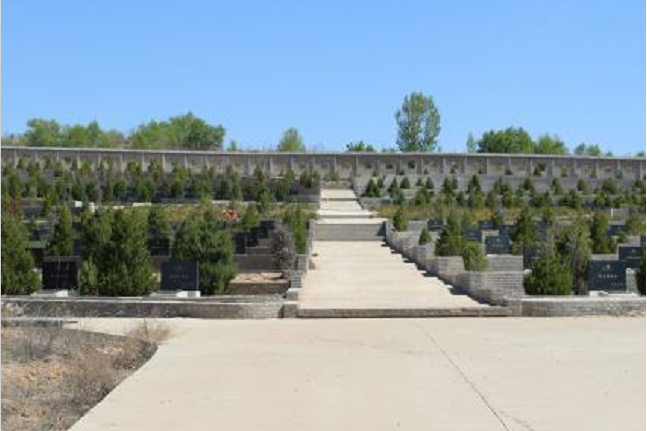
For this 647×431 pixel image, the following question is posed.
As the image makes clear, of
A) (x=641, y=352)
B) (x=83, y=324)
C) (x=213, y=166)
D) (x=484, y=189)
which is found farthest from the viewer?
(x=213, y=166)

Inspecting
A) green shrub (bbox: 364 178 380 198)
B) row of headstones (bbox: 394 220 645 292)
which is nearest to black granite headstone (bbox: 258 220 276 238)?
row of headstones (bbox: 394 220 645 292)

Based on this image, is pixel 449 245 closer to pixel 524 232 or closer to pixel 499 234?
pixel 524 232

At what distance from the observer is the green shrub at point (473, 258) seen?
68.8 feet

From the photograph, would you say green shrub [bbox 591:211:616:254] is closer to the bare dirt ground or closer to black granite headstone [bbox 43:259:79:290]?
black granite headstone [bbox 43:259:79:290]

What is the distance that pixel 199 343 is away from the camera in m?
13.3

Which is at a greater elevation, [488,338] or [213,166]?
[213,166]

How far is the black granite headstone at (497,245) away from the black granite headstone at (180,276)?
958 centimetres

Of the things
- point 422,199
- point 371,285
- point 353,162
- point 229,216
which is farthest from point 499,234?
point 353,162

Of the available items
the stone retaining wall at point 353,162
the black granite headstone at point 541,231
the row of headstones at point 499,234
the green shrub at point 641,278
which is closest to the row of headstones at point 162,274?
the green shrub at point 641,278

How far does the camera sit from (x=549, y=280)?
17.9 m

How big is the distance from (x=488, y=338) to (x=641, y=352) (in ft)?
7.12

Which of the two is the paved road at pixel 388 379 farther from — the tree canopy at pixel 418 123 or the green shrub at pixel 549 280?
the tree canopy at pixel 418 123

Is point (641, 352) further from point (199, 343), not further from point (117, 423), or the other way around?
point (117, 423)

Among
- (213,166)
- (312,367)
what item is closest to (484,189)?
(213,166)
